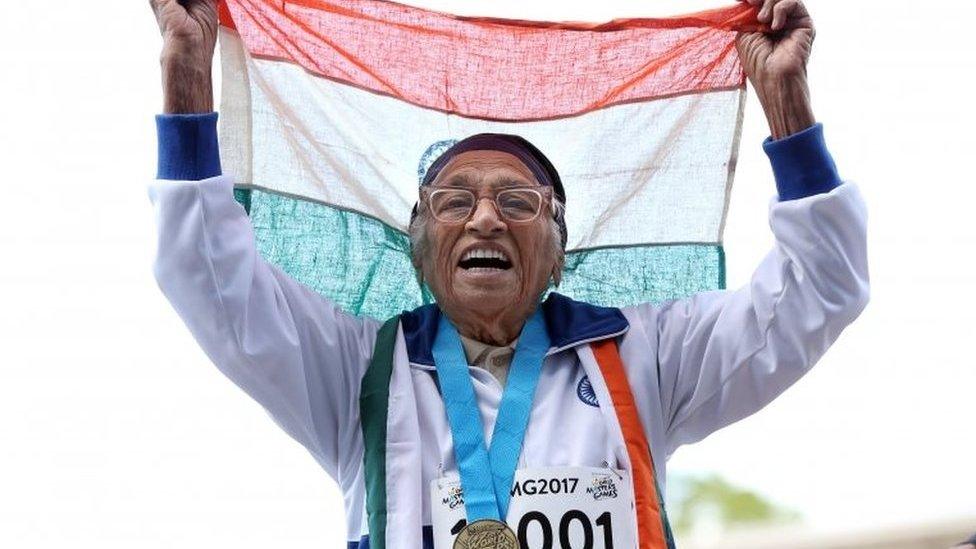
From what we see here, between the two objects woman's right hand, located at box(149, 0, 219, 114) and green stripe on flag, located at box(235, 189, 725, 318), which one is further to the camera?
green stripe on flag, located at box(235, 189, 725, 318)

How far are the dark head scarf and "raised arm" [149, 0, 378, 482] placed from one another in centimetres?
59

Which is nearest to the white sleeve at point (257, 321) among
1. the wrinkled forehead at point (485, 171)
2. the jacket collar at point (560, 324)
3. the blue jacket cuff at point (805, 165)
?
the jacket collar at point (560, 324)

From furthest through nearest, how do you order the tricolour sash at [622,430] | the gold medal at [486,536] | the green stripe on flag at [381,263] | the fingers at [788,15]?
the green stripe on flag at [381,263] < the fingers at [788,15] < the tricolour sash at [622,430] < the gold medal at [486,536]

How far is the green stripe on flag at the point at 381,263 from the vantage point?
4086 millimetres

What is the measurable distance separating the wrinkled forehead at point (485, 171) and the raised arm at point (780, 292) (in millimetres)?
496

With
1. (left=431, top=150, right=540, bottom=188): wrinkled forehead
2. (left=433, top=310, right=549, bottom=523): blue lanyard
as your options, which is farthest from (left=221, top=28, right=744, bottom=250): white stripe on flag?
(left=433, top=310, right=549, bottom=523): blue lanyard

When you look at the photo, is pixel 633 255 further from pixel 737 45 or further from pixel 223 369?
pixel 223 369

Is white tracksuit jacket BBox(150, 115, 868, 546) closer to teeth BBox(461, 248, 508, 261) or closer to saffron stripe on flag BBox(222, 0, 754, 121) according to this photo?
teeth BBox(461, 248, 508, 261)

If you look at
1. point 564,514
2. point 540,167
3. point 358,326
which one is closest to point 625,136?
point 540,167

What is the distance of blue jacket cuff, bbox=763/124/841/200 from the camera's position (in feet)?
12.0

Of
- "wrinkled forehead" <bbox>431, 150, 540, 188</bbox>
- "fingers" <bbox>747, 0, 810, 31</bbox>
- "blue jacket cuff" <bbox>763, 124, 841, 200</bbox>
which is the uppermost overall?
"fingers" <bbox>747, 0, 810, 31</bbox>

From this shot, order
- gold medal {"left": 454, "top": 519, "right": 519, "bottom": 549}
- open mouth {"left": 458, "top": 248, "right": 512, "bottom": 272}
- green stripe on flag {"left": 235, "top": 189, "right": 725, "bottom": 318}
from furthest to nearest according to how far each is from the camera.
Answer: green stripe on flag {"left": 235, "top": 189, "right": 725, "bottom": 318}
open mouth {"left": 458, "top": 248, "right": 512, "bottom": 272}
gold medal {"left": 454, "top": 519, "right": 519, "bottom": 549}

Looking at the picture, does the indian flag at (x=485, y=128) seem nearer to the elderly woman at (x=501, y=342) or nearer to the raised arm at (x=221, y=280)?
the elderly woman at (x=501, y=342)

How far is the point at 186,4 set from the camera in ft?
12.2
